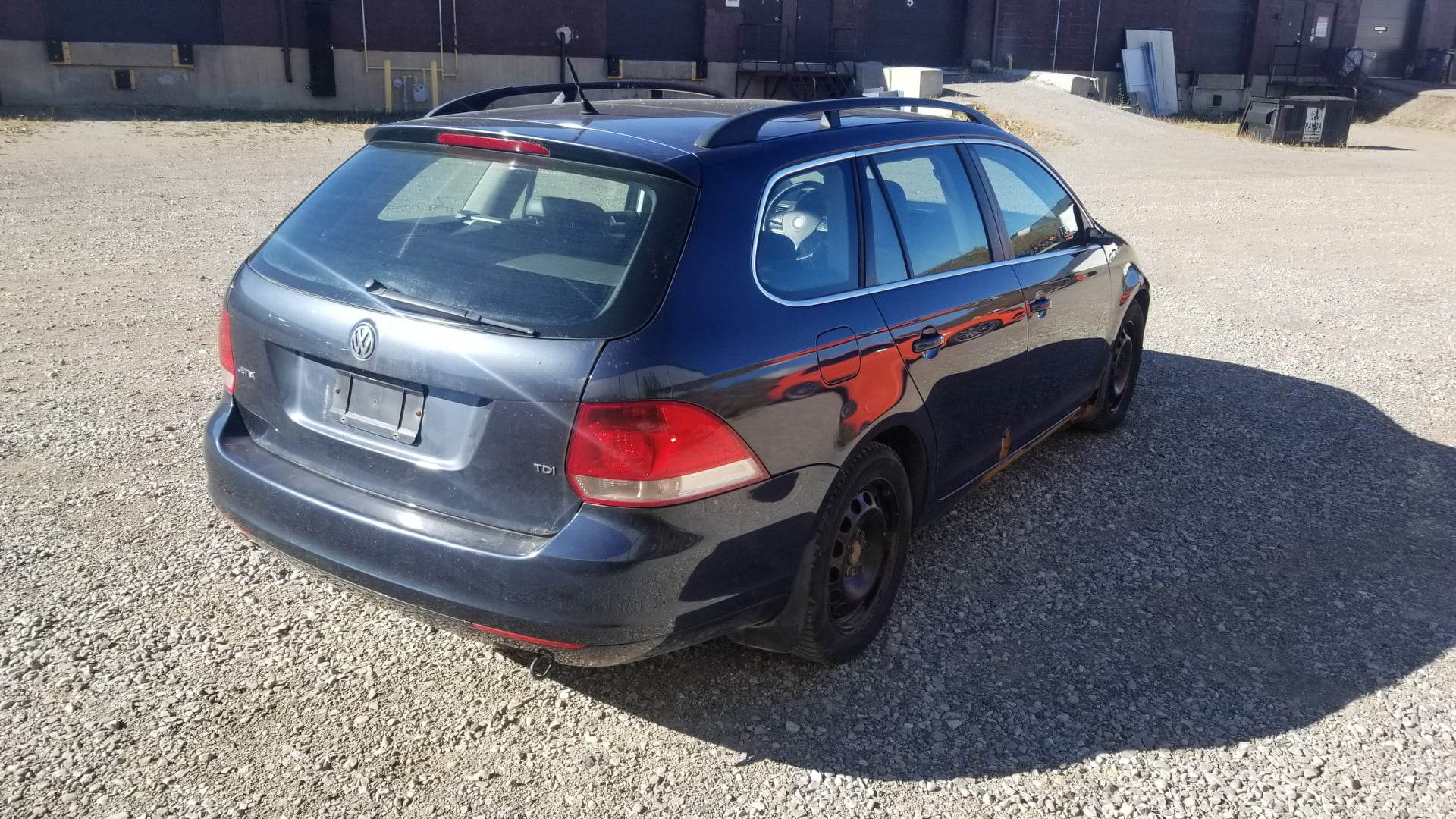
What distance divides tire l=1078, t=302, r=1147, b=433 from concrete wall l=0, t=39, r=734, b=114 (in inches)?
932

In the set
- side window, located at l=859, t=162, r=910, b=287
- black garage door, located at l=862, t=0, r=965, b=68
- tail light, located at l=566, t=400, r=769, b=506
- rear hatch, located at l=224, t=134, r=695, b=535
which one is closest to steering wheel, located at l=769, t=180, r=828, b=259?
side window, located at l=859, t=162, r=910, b=287

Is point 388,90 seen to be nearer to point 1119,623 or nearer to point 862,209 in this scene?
point 862,209

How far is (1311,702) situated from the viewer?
3750 millimetres

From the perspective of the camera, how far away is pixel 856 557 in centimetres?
388

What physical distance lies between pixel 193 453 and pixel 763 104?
3.11 metres

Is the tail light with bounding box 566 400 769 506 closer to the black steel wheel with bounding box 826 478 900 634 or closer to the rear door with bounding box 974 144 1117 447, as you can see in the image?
the black steel wheel with bounding box 826 478 900 634

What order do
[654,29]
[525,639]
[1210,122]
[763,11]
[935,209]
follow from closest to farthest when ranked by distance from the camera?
[525,639], [935,209], [654,29], [763,11], [1210,122]

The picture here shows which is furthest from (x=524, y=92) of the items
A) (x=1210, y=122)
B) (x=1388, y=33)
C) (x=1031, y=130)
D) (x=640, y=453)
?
(x=1388, y=33)

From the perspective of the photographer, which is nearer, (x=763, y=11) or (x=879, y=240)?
(x=879, y=240)

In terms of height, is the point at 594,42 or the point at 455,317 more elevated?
the point at 594,42

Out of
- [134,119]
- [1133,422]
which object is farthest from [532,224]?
[134,119]

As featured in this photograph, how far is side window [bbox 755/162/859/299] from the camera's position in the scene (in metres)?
3.41

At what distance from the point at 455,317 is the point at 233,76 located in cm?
3007

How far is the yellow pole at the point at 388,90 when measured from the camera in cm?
3074
